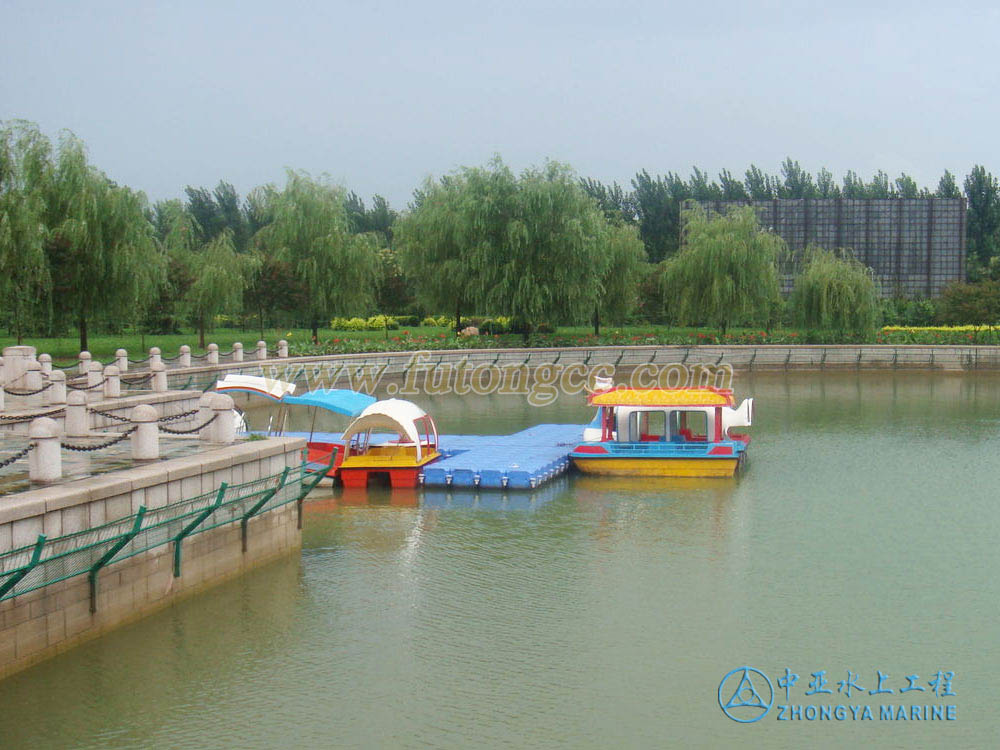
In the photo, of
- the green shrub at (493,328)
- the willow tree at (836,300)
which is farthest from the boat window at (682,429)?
the green shrub at (493,328)

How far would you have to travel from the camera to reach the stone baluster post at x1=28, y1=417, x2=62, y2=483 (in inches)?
477

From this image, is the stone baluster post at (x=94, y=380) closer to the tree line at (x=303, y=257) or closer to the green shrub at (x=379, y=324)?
the tree line at (x=303, y=257)

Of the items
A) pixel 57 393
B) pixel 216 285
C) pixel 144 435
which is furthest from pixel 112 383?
pixel 216 285

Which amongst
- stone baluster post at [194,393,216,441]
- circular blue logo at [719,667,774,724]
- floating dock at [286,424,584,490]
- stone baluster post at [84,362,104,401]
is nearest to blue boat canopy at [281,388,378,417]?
floating dock at [286,424,584,490]

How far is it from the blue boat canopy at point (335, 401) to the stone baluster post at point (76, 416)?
5.69 metres

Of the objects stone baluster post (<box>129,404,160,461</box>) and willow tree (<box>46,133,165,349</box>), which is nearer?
stone baluster post (<box>129,404,160,461</box>)

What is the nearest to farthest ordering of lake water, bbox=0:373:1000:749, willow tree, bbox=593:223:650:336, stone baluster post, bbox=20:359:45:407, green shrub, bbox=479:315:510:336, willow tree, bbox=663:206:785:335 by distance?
1. lake water, bbox=0:373:1000:749
2. stone baluster post, bbox=20:359:45:407
3. willow tree, bbox=663:206:785:335
4. willow tree, bbox=593:223:650:336
5. green shrub, bbox=479:315:510:336

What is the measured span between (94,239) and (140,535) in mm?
23772

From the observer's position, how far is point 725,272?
47.3 metres

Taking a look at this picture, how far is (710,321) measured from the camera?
4928 cm

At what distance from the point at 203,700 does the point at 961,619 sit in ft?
28.7

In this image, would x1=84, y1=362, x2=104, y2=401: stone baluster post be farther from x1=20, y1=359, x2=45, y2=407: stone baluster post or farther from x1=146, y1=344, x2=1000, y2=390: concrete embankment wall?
x1=146, y1=344, x2=1000, y2=390: concrete embankment wall

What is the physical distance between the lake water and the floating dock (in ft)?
1.52

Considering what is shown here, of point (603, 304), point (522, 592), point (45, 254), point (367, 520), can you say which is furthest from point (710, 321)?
point (522, 592)
